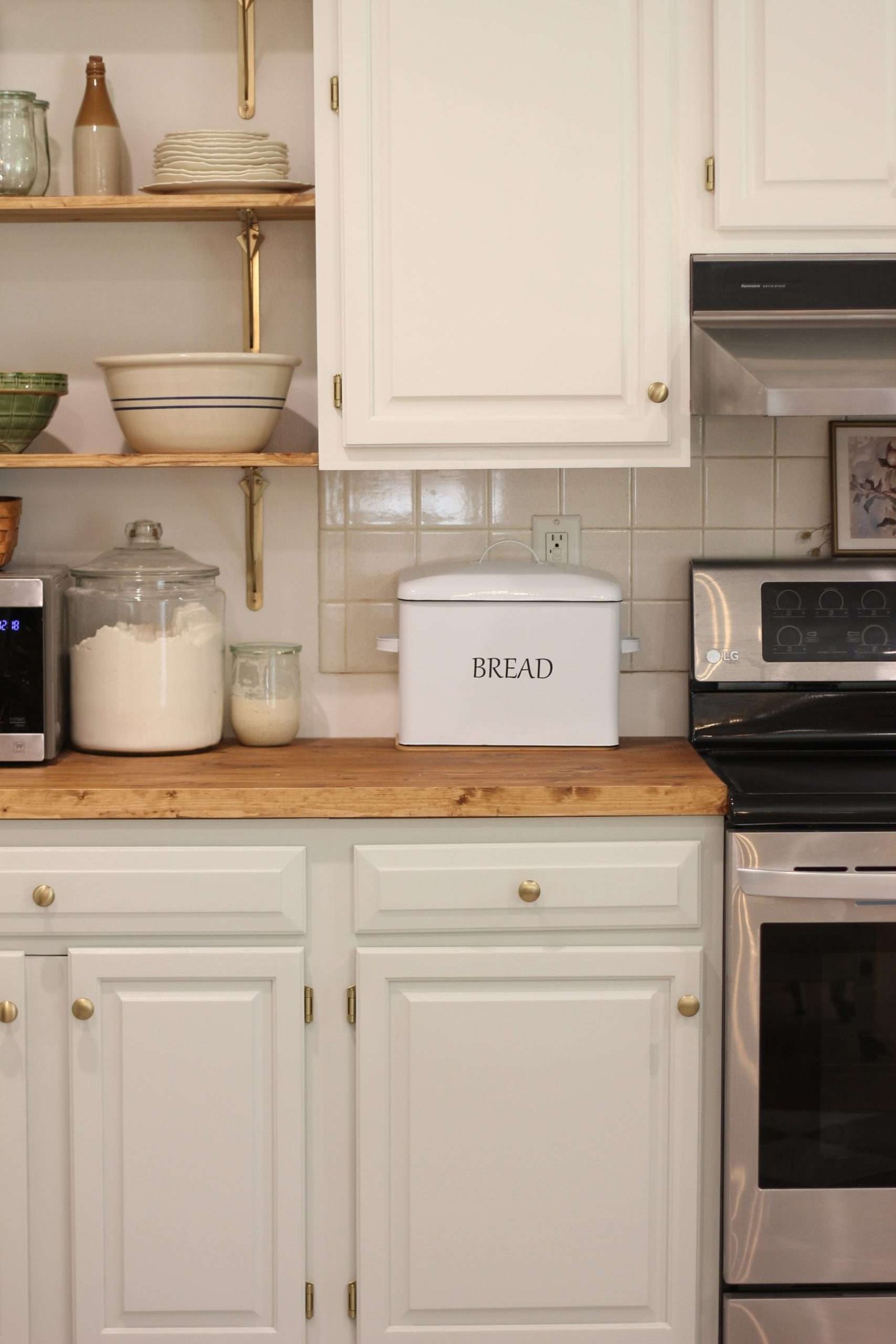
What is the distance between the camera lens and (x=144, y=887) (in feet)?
Answer: 6.48

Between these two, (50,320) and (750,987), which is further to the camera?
(50,320)

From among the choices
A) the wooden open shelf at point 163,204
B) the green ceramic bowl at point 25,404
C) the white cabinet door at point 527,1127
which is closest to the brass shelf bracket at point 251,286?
the wooden open shelf at point 163,204

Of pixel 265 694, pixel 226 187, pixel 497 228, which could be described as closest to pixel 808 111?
pixel 497 228

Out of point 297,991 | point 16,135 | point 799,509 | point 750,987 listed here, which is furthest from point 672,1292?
point 16,135

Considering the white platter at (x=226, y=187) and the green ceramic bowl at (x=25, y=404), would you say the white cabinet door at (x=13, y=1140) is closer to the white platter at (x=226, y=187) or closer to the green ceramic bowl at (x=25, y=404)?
the green ceramic bowl at (x=25, y=404)

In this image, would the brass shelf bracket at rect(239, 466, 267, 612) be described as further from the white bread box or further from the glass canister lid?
the white bread box

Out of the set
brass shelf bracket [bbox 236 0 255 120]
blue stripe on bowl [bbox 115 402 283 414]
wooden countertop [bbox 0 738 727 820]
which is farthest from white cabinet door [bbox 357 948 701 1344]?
brass shelf bracket [bbox 236 0 255 120]

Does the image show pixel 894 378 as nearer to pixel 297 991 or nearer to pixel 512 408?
pixel 512 408

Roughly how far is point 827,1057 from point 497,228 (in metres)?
1.31

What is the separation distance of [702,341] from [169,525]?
38.8 inches

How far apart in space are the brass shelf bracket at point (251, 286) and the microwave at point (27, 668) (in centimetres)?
56

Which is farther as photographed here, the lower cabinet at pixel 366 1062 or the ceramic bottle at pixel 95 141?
the ceramic bottle at pixel 95 141

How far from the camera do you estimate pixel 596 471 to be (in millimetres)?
2461

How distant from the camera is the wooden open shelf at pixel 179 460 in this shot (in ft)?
7.16
